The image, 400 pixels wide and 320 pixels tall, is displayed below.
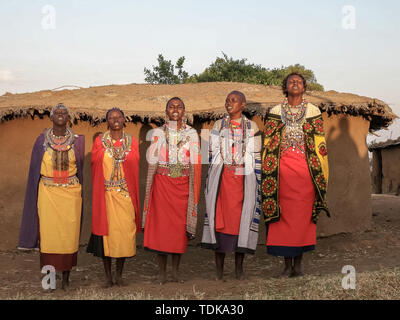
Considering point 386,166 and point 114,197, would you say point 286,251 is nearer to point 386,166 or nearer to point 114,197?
point 114,197

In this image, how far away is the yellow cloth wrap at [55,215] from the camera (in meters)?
5.11

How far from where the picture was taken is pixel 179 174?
17.5 ft

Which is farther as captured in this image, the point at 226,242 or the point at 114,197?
the point at 226,242

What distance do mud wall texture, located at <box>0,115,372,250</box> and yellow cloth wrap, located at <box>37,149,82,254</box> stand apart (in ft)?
7.76

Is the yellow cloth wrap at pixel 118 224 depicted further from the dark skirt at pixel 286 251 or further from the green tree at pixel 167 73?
the green tree at pixel 167 73

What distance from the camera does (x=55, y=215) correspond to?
16.8ft

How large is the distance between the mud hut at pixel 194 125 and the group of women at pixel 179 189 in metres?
1.63

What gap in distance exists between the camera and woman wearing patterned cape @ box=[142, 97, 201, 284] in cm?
530

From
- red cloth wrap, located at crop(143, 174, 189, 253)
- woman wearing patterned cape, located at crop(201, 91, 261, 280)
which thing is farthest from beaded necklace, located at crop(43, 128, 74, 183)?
woman wearing patterned cape, located at crop(201, 91, 261, 280)

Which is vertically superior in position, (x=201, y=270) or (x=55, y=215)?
(x=55, y=215)

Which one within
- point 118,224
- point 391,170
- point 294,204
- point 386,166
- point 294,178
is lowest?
point 391,170

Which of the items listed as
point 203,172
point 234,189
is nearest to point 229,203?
point 234,189

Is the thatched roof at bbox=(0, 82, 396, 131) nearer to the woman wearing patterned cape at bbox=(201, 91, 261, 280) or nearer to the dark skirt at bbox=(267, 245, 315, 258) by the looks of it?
the woman wearing patterned cape at bbox=(201, 91, 261, 280)

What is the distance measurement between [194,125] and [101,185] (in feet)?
9.09
